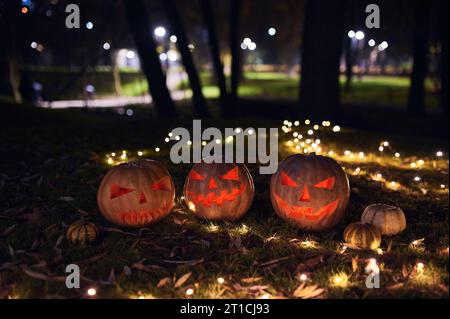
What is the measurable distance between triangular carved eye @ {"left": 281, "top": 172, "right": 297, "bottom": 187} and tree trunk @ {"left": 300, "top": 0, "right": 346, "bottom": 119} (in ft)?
21.5

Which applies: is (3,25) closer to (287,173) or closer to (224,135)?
(224,135)

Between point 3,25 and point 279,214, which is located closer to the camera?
point 279,214

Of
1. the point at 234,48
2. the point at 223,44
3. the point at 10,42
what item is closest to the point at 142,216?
the point at 234,48

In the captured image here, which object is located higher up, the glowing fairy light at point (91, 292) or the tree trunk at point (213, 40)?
the tree trunk at point (213, 40)

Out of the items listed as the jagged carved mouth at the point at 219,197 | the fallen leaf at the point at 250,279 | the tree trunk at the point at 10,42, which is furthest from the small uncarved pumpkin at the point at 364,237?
the tree trunk at the point at 10,42

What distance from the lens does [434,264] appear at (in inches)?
173

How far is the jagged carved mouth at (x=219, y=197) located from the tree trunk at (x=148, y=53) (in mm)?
8727

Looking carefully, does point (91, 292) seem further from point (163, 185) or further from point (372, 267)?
point (372, 267)

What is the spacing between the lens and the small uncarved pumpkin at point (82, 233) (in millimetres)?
4930

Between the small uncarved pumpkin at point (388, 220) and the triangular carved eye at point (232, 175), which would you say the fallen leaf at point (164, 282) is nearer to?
the triangular carved eye at point (232, 175)

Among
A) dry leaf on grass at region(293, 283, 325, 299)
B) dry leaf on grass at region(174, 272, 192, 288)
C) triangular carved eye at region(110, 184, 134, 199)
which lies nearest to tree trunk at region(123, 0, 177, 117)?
triangular carved eye at region(110, 184, 134, 199)

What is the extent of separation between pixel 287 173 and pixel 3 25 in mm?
21145

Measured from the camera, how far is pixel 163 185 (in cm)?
538
